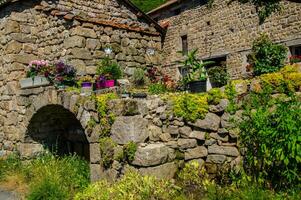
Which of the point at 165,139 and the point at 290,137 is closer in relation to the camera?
the point at 290,137

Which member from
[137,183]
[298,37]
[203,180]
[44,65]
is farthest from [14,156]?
[298,37]

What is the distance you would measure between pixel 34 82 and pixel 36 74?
9.6 inches

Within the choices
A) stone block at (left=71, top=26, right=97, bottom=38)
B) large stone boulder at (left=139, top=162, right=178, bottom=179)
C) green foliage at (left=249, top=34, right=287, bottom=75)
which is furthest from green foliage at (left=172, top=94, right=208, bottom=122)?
green foliage at (left=249, top=34, right=287, bottom=75)

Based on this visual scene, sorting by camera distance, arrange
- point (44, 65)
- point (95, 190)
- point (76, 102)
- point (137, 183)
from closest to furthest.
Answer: point (137, 183)
point (95, 190)
point (76, 102)
point (44, 65)

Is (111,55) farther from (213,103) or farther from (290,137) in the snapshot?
(290,137)

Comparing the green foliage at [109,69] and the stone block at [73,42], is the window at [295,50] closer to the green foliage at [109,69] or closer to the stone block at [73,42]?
the green foliage at [109,69]

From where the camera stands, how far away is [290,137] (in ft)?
14.7

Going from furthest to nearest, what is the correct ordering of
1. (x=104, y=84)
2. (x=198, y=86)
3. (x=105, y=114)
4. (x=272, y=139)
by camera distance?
1. (x=104, y=84)
2. (x=198, y=86)
3. (x=105, y=114)
4. (x=272, y=139)

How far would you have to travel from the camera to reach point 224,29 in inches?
493

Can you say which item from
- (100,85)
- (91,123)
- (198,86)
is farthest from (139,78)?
(91,123)

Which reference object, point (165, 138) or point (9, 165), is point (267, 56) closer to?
point (165, 138)

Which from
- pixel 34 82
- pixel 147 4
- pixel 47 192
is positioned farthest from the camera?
pixel 147 4

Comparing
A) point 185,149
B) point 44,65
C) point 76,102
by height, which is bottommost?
point 185,149

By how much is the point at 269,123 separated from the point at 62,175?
4.74 meters
